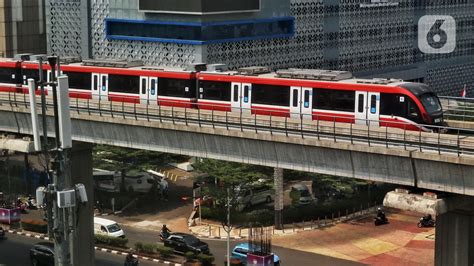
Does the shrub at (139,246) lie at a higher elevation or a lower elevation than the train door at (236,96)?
lower

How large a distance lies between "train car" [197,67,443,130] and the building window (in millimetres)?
24673

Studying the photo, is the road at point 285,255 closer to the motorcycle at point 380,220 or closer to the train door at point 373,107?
the motorcycle at point 380,220

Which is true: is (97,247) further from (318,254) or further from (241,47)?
(241,47)

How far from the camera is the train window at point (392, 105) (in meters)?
38.7

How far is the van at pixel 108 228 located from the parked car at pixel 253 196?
980cm

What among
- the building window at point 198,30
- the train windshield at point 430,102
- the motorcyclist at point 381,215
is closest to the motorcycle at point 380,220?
the motorcyclist at point 381,215

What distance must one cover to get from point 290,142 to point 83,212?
602 inches

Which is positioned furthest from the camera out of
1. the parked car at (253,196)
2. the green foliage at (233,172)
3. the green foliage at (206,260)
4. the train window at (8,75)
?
the parked car at (253,196)

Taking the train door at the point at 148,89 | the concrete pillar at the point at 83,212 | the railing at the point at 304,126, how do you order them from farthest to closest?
the train door at the point at 148,89
the concrete pillar at the point at 83,212
the railing at the point at 304,126

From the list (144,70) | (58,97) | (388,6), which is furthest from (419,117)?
(388,6)

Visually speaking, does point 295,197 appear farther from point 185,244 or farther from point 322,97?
point 322,97

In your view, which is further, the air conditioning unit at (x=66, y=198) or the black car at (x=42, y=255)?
the black car at (x=42, y=255)

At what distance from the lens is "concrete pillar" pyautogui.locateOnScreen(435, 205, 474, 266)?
34.8m

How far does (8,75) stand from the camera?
54938mm
